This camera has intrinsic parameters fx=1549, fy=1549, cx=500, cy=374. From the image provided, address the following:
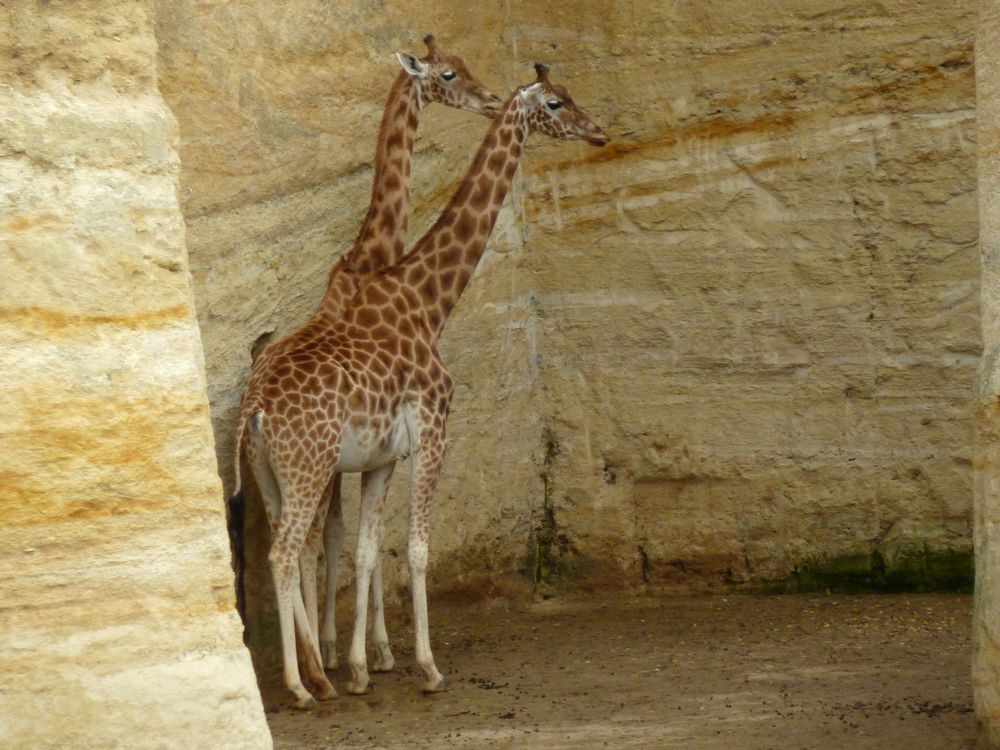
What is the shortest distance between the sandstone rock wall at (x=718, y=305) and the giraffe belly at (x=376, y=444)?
0.92m

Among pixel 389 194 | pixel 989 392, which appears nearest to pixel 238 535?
pixel 389 194

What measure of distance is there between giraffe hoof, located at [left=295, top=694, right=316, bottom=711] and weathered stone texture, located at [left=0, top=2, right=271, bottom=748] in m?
2.99

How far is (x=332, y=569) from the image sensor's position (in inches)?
249

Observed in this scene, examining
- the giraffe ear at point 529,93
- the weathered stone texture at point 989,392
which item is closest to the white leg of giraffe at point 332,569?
the giraffe ear at point 529,93

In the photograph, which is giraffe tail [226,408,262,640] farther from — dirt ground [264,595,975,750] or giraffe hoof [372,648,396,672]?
giraffe hoof [372,648,396,672]

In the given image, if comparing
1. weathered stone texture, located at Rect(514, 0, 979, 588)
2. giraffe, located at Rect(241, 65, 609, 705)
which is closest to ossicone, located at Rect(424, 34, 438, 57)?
giraffe, located at Rect(241, 65, 609, 705)

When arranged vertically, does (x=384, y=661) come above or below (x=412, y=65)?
below

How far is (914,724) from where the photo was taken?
5250 mm

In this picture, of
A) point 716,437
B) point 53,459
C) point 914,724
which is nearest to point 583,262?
point 716,437

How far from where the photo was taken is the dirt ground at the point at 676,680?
5.28 m

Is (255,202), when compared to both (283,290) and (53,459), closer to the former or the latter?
(283,290)

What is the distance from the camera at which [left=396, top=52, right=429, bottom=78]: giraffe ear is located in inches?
248

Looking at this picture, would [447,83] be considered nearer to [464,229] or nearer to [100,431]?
[464,229]

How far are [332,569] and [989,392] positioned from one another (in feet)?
9.82
